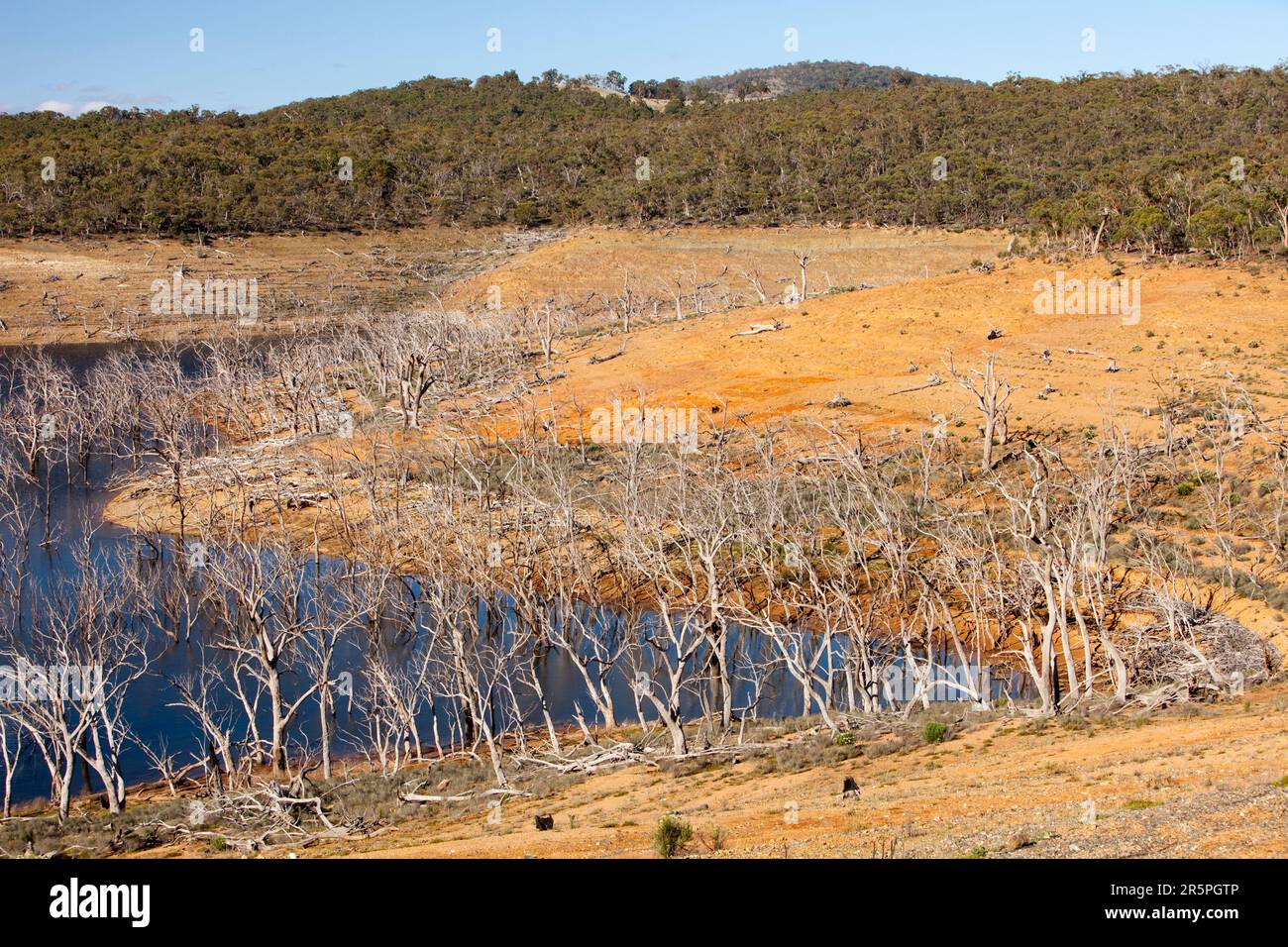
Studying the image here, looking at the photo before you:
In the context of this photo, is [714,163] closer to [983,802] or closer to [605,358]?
[605,358]

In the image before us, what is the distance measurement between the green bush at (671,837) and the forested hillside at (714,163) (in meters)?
65.6

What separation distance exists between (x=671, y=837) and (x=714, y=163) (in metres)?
102

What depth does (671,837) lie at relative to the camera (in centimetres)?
1720

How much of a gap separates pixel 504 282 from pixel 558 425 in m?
37.2

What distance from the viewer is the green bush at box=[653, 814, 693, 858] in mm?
17016

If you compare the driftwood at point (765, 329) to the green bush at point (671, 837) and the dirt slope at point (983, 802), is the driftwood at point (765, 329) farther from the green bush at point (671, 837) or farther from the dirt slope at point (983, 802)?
the green bush at point (671, 837)

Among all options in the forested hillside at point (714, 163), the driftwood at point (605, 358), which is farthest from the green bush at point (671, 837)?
the forested hillside at point (714, 163)

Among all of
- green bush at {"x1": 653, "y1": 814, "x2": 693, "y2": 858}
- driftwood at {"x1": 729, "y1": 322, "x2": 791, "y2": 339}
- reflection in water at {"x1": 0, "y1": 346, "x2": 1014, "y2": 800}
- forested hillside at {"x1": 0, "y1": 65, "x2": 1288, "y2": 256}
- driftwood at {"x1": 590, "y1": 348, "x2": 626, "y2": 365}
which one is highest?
forested hillside at {"x1": 0, "y1": 65, "x2": 1288, "y2": 256}

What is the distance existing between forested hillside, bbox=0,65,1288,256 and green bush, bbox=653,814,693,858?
6562 cm

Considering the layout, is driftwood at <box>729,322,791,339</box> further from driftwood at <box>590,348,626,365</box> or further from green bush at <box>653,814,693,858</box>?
green bush at <box>653,814,693,858</box>

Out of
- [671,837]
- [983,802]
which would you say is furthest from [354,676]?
[983,802]

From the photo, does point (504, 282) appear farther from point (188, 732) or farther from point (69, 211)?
point (188, 732)

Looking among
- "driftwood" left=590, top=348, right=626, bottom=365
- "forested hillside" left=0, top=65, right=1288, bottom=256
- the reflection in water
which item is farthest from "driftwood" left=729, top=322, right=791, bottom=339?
the reflection in water
